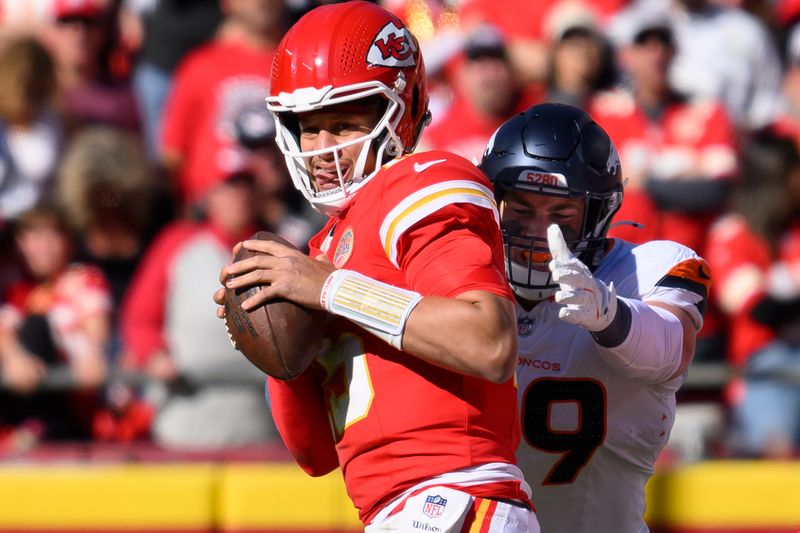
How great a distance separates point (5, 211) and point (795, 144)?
4111mm

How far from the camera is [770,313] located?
6715 millimetres

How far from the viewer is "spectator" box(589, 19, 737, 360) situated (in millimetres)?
6914

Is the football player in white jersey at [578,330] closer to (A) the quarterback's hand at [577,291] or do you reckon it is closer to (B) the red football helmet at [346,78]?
(A) the quarterback's hand at [577,291]

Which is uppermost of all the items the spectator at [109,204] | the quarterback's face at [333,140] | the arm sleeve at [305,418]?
the quarterback's face at [333,140]

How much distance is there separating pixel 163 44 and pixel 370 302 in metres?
5.23

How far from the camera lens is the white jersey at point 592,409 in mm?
3523

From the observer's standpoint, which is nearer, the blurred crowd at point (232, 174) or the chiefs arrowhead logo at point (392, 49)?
the chiefs arrowhead logo at point (392, 49)

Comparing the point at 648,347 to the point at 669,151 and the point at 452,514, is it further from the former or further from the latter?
the point at 669,151

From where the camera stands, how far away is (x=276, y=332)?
287 cm

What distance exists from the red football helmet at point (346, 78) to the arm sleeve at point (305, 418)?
419 millimetres

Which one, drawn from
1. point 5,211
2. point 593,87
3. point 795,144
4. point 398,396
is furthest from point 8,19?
point 398,396

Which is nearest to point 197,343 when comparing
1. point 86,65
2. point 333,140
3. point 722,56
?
point 86,65

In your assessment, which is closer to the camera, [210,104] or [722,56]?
[210,104]

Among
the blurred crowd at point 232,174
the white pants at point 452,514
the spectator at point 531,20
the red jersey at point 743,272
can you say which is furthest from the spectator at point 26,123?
the white pants at point 452,514
